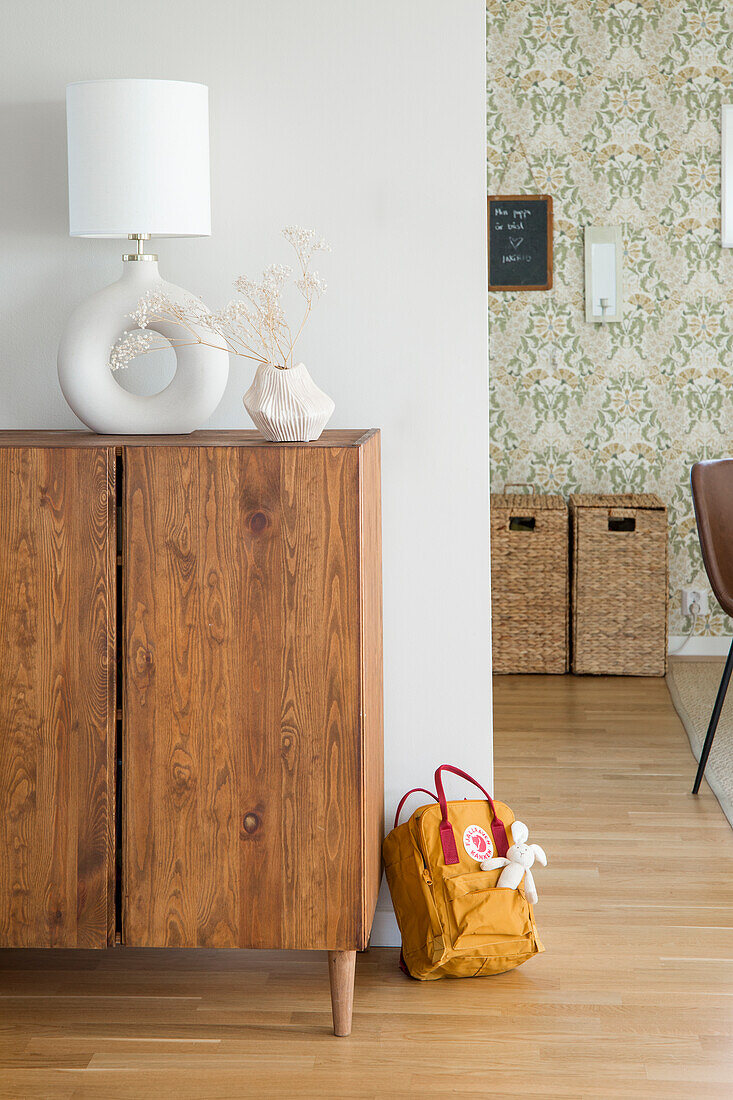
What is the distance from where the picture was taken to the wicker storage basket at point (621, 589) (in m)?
4.45

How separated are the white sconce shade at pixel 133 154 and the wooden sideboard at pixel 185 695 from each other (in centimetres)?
41

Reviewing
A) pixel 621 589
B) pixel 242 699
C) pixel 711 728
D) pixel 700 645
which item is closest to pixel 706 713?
pixel 621 589

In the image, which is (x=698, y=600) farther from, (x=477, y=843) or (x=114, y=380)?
(x=114, y=380)

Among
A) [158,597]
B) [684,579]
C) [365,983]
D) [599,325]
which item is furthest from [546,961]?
[599,325]

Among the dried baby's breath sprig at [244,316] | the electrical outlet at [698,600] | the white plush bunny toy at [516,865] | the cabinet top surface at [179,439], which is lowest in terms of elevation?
the white plush bunny toy at [516,865]

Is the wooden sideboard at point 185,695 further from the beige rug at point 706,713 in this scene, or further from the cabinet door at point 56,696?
the beige rug at point 706,713

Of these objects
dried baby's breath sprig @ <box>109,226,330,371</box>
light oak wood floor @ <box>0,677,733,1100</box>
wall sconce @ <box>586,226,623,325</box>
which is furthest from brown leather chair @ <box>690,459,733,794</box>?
wall sconce @ <box>586,226,623,325</box>

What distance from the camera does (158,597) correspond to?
6.47 ft

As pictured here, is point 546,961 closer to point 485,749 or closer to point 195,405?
point 485,749

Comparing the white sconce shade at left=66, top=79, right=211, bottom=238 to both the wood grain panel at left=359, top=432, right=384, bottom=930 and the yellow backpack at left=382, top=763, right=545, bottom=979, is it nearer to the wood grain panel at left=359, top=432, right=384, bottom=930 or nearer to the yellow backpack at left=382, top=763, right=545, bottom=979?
the wood grain panel at left=359, top=432, right=384, bottom=930

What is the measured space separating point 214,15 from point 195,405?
782 mm

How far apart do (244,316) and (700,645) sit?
3.18 metres

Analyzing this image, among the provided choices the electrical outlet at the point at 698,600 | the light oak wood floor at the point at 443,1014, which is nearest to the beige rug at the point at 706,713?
the electrical outlet at the point at 698,600

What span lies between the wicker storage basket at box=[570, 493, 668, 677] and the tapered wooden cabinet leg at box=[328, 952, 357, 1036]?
105 inches
